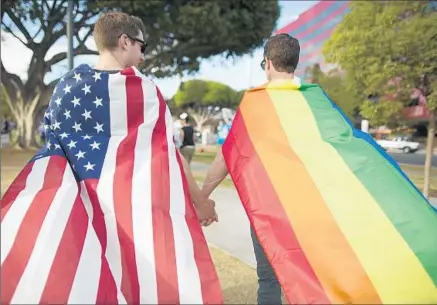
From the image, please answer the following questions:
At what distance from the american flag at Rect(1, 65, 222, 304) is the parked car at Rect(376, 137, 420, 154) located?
2820mm

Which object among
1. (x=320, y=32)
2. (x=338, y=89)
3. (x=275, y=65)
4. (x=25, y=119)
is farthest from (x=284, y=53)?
(x=25, y=119)

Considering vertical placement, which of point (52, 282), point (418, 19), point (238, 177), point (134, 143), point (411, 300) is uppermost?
point (418, 19)

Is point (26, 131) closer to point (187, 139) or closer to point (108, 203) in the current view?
point (187, 139)

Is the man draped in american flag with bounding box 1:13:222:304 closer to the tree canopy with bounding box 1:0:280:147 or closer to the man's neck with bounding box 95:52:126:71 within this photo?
the man's neck with bounding box 95:52:126:71

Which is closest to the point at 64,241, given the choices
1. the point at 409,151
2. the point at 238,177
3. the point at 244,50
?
the point at 238,177

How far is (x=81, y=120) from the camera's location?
246 cm

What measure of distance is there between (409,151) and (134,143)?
3.23m

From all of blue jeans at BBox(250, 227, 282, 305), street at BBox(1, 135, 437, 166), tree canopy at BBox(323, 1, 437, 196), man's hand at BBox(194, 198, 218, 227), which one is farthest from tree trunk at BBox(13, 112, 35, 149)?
man's hand at BBox(194, 198, 218, 227)

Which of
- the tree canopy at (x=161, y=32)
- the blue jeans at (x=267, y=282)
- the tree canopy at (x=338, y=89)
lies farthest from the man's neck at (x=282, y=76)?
the tree canopy at (x=161, y=32)

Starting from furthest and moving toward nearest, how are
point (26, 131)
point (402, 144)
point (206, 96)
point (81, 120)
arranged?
point (206, 96) < point (26, 131) < point (402, 144) < point (81, 120)

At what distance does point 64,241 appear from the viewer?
2061 millimetres

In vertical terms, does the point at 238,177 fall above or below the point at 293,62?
below

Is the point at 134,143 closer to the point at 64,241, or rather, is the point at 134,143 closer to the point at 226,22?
the point at 64,241

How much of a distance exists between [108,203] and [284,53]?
132 cm
